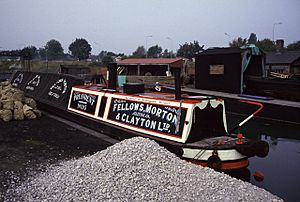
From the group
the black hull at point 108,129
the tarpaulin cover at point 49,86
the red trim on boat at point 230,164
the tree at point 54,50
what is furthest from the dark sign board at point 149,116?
the tree at point 54,50

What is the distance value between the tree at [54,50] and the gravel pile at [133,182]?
125 metres

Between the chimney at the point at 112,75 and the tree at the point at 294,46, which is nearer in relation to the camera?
the chimney at the point at 112,75

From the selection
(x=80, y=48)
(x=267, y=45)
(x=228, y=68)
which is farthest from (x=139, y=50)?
(x=228, y=68)

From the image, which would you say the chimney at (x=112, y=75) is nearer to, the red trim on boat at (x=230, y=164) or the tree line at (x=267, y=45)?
the red trim on boat at (x=230, y=164)

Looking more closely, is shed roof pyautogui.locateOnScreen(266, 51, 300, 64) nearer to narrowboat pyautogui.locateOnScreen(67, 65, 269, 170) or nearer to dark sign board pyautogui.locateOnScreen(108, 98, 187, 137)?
narrowboat pyautogui.locateOnScreen(67, 65, 269, 170)

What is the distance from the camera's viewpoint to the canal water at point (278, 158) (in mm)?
8172

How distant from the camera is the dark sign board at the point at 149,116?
8.11m

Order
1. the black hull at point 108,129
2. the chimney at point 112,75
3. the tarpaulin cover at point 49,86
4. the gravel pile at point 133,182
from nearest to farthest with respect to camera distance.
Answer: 1. the gravel pile at point 133,182
2. the black hull at point 108,129
3. the chimney at point 112,75
4. the tarpaulin cover at point 49,86

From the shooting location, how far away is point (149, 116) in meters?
8.87

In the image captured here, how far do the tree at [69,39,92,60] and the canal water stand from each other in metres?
98.7

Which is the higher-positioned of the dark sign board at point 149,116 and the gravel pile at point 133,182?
the dark sign board at point 149,116

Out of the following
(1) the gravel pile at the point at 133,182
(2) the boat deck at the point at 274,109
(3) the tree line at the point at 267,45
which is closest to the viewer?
(1) the gravel pile at the point at 133,182

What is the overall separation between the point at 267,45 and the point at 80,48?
241 feet

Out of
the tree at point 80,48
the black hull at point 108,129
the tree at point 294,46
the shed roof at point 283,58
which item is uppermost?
the tree at point 80,48
